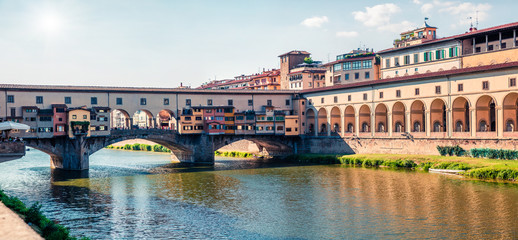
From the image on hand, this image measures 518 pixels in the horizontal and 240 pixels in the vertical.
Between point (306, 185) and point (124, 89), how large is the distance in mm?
32916

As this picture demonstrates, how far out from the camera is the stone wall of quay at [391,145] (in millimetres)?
54750

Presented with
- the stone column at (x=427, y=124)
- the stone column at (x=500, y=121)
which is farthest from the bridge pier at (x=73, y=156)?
the stone column at (x=500, y=121)

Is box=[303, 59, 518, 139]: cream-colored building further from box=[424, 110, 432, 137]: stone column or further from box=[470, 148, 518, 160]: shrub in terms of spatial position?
box=[470, 148, 518, 160]: shrub

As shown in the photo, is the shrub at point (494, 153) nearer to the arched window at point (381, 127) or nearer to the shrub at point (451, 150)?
the shrub at point (451, 150)

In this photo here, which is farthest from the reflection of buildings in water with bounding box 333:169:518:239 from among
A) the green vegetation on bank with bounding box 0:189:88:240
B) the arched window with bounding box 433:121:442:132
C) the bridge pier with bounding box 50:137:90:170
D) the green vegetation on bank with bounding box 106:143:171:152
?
the green vegetation on bank with bounding box 106:143:171:152

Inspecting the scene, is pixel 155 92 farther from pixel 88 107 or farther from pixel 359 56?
pixel 359 56

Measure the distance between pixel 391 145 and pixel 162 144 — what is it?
32042 millimetres

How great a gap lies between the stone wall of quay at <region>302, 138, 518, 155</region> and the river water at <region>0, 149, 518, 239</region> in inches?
312

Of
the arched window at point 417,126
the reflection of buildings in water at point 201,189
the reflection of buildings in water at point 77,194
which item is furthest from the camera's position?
the arched window at point 417,126

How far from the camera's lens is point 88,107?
6631cm

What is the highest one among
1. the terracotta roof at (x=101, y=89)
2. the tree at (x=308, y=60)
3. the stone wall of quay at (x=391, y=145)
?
the tree at (x=308, y=60)

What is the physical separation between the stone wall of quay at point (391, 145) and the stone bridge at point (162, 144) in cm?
441

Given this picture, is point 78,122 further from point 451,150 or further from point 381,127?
point 451,150

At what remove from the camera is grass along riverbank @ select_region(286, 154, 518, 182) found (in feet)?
156
